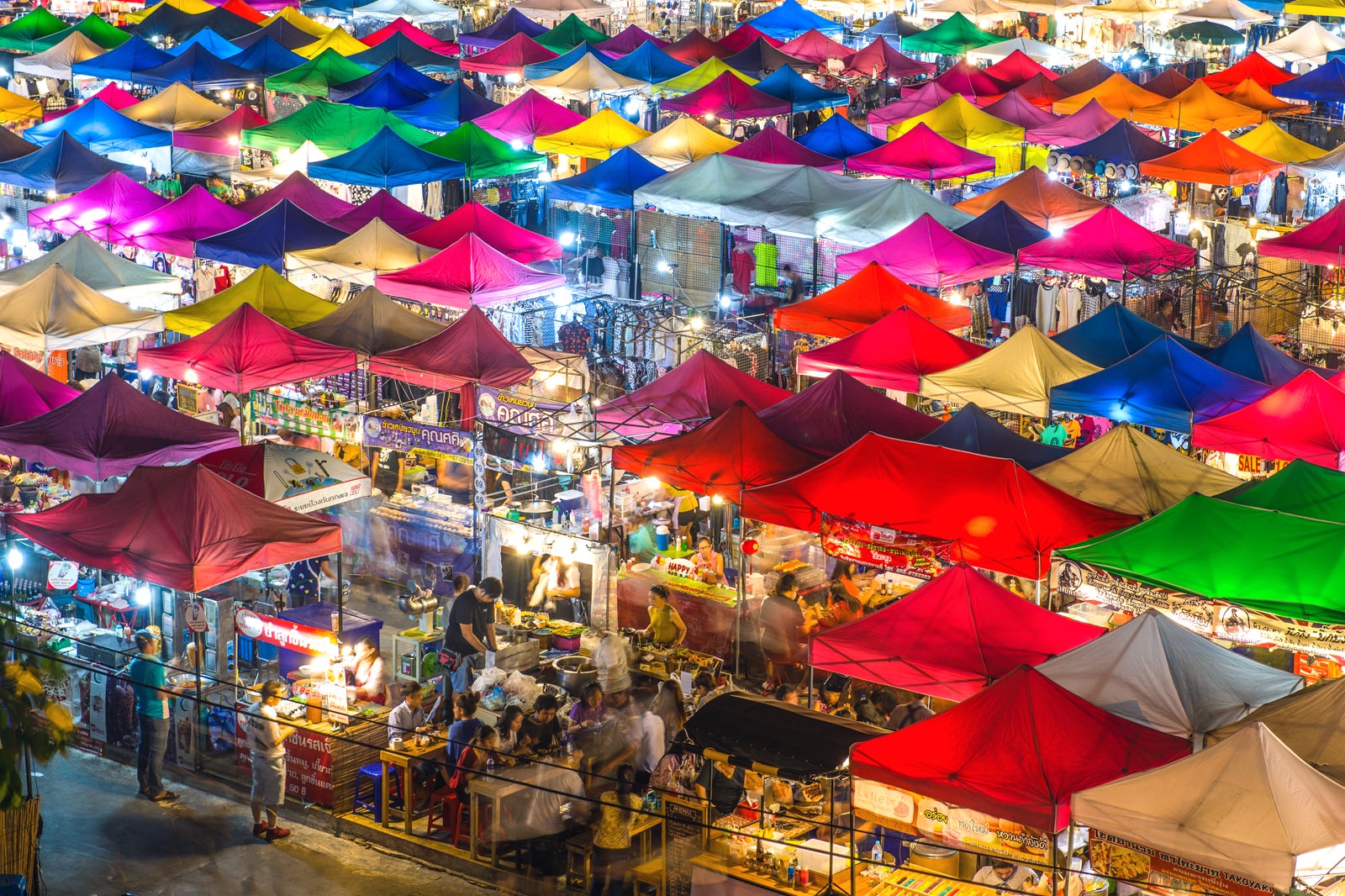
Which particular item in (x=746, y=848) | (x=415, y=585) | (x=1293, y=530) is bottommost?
(x=415, y=585)

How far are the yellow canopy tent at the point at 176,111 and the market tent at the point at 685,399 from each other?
14.5 m

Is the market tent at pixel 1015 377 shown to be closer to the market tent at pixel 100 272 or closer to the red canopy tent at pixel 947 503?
the red canopy tent at pixel 947 503

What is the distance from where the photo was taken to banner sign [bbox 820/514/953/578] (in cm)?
1306

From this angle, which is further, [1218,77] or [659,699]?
[1218,77]

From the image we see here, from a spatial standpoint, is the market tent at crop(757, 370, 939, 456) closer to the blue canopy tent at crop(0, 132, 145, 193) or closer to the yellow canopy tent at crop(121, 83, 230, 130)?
the blue canopy tent at crop(0, 132, 145, 193)

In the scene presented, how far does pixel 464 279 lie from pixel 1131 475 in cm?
942

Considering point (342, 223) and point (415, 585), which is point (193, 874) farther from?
point (342, 223)

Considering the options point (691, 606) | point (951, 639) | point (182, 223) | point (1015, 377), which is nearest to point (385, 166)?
point (182, 223)

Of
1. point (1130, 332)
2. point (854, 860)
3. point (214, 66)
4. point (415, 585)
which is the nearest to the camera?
point (854, 860)

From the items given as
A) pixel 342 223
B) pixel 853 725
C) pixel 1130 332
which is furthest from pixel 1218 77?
pixel 853 725

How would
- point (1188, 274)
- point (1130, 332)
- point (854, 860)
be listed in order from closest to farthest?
point (854, 860), point (1130, 332), point (1188, 274)

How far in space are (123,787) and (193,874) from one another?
164 cm

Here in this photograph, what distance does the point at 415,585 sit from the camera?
Answer: 52.8ft

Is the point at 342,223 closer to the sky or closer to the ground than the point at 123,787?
closer to the sky
